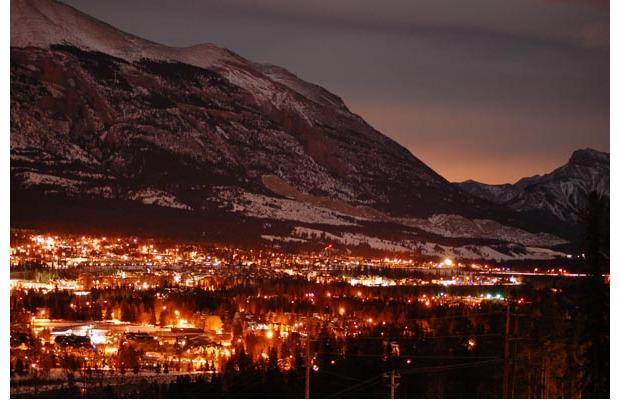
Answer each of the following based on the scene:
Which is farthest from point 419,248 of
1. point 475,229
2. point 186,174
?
point 475,229

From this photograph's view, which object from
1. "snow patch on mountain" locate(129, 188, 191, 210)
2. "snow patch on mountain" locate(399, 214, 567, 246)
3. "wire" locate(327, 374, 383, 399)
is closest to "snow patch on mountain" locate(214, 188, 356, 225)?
"snow patch on mountain" locate(129, 188, 191, 210)

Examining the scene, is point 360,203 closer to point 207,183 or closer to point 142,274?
point 207,183

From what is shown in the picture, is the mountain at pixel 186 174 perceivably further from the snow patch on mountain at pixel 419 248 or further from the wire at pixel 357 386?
the wire at pixel 357 386

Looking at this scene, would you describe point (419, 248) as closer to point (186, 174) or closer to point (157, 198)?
point (157, 198)

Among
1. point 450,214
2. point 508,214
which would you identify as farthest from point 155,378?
point 508,214

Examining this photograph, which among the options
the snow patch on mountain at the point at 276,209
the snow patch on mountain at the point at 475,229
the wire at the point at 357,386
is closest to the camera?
the wire at the point at 357,386

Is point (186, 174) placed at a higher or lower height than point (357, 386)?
higher

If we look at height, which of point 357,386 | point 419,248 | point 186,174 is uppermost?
point 186,174

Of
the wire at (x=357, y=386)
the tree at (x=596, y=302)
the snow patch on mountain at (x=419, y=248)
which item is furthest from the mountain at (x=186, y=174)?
the tree at (x=596, y=302)
